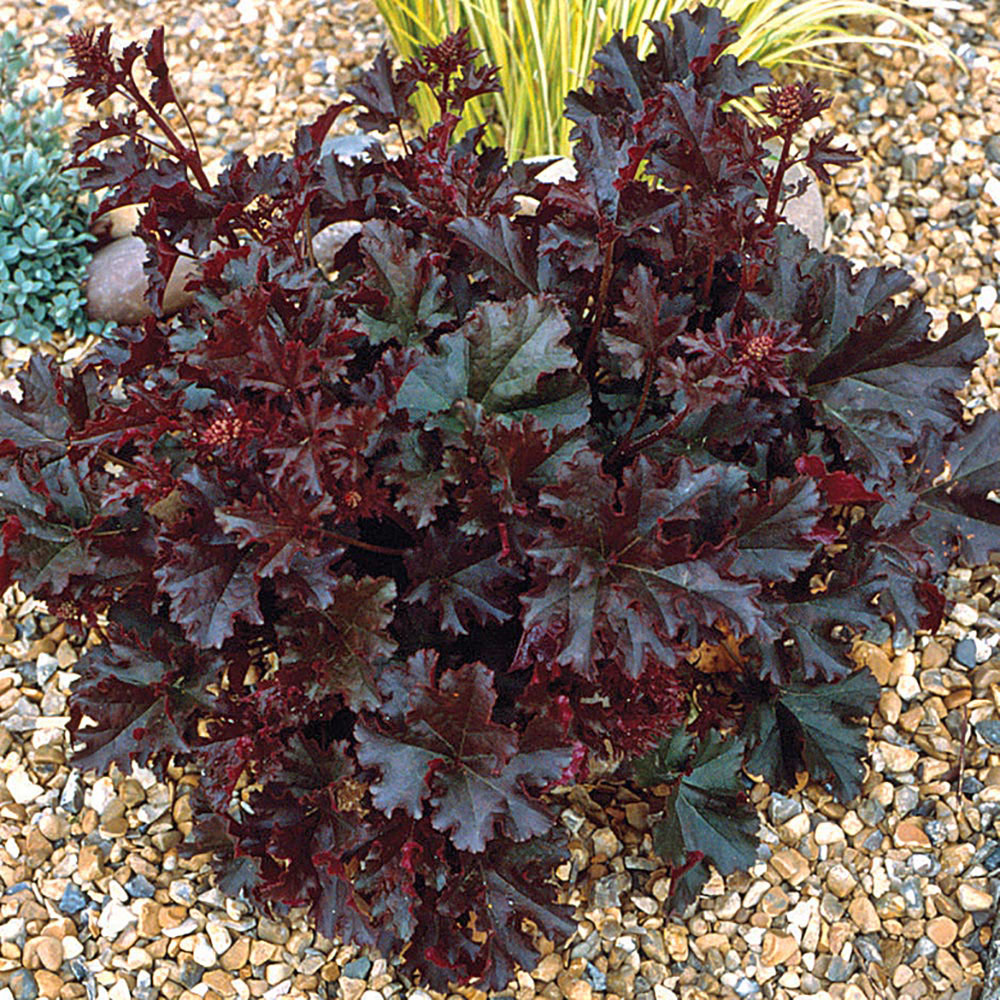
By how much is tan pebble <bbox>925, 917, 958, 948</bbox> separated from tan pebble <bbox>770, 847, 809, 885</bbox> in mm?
225

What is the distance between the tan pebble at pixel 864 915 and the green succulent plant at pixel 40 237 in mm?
2228

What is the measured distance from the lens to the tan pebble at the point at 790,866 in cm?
219

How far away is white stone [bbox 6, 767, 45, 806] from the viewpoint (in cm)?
231

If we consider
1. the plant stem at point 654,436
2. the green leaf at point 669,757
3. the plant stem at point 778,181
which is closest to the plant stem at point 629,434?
the plant stem at point 654,436

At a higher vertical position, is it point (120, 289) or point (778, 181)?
point (778, 181)

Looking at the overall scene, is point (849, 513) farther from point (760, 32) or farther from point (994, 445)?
point (760, 32)

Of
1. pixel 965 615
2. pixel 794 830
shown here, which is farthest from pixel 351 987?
pixel 965 615

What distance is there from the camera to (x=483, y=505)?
1795mm

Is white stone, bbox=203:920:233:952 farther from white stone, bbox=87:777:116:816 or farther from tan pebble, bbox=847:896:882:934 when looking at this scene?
tan pebble, bbox=847:896:882:934

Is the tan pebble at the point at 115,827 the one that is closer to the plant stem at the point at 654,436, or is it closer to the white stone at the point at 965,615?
the plant stem at the point at 654,436

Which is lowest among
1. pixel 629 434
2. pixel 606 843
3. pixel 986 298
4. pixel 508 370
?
pixel 606 843

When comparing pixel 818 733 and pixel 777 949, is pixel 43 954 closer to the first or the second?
pixel 777 949

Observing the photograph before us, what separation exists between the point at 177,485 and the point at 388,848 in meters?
0.64

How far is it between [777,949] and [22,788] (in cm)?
145
